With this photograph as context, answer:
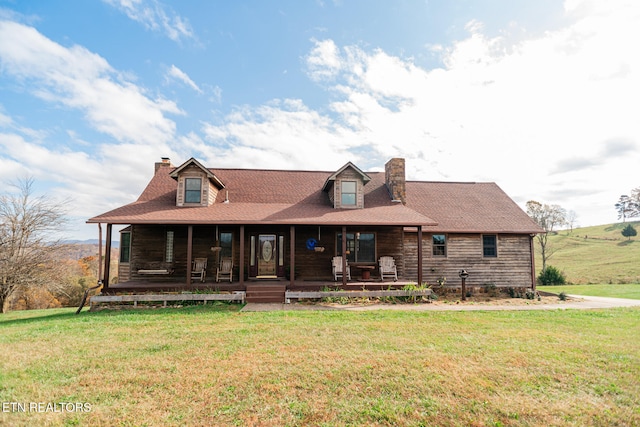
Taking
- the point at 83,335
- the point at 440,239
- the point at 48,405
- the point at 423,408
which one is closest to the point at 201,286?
the point at 83,335

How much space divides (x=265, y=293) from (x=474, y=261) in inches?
409

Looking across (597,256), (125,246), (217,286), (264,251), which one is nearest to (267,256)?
(264,251)

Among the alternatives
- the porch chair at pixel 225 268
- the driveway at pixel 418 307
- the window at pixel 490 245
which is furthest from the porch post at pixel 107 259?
the window at pixel 490 245

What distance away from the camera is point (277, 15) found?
38.4 feet

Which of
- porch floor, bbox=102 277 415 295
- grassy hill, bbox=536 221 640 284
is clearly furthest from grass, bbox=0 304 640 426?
grassy hill, bbox=536 221 640 284

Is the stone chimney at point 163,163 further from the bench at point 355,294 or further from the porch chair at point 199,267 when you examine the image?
the bench at point 355,294

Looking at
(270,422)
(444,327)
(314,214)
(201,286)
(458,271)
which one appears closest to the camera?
(270,422)

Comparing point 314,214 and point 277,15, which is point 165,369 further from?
point 277,15

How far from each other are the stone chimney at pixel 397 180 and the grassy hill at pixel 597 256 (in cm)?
1868

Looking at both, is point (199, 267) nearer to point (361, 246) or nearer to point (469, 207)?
point (361, 246)

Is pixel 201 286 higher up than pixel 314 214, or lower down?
lower down

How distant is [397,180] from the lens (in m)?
16.8

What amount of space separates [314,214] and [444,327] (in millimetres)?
7099

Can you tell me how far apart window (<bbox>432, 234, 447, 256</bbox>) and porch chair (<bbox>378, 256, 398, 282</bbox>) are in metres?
2.55
